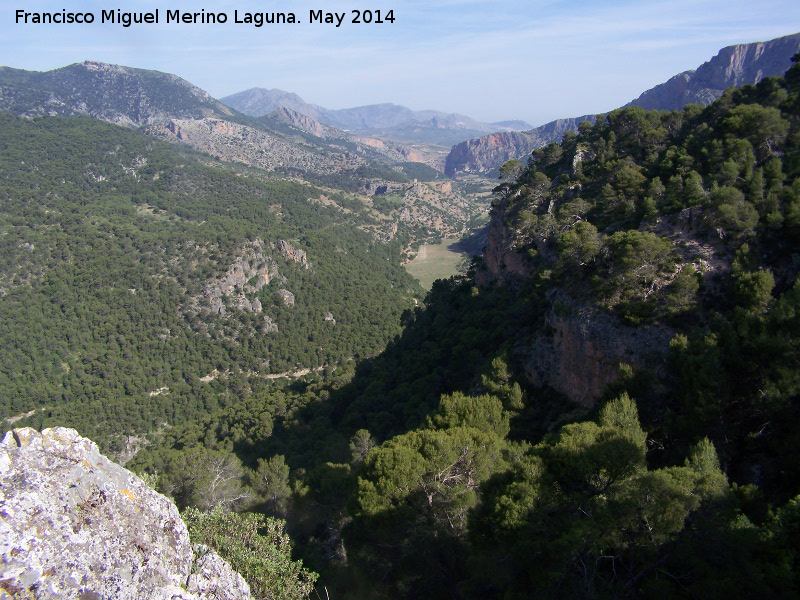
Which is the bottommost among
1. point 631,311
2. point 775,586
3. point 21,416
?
point 21,416

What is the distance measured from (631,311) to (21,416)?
62586mm

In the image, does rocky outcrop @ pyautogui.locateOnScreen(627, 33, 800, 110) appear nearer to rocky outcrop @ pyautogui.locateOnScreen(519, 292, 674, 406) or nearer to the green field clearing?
the green field clearing

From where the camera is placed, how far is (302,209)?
117938mm

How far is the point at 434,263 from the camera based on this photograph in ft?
372

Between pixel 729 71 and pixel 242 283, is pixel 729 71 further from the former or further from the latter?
pixel 242 283

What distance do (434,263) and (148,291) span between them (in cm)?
6611

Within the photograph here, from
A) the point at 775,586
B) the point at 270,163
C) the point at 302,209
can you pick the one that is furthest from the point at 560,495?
the point at 270,163

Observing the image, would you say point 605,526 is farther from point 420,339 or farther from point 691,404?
point 420,339

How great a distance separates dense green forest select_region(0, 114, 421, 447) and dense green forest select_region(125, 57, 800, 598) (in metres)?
32.5

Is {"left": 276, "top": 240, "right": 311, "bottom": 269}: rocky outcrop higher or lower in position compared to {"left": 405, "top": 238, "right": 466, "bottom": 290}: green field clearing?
higher

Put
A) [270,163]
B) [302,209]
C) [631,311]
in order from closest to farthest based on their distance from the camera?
[631,311]
[302,209]
[270,163]

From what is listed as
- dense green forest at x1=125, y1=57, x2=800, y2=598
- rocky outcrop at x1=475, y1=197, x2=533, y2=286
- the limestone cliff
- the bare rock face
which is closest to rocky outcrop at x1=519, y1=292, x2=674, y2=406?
the limestone cliff

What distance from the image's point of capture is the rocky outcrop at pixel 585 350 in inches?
735

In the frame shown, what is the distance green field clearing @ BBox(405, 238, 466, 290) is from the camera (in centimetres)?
10269
